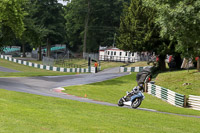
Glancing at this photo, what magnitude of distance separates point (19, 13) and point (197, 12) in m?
19.5

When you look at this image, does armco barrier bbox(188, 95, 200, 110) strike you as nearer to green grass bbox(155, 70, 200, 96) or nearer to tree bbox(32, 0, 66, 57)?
green grass bbox(155, 70, 200, 96)

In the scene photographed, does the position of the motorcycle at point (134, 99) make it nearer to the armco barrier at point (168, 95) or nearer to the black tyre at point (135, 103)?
the black tyre at point (135, 103)

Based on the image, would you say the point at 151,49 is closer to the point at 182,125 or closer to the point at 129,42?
the point at 129,42

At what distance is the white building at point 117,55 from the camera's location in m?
71.2

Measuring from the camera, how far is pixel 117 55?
7494 centimetres

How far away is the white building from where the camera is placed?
7125cm

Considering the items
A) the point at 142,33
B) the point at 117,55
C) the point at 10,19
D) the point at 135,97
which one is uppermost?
the point at 10,19

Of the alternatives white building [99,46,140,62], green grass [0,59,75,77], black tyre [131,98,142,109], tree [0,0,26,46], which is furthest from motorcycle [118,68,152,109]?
white building [99,46,140,62]

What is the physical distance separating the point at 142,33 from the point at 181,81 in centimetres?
1048

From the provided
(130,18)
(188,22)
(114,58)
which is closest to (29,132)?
(188,22)

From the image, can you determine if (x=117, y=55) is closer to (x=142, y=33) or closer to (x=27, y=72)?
(x=27, y=72)

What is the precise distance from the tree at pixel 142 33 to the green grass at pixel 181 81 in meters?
4.06

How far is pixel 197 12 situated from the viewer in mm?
22594

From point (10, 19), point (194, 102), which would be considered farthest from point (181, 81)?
point (10, 19)
